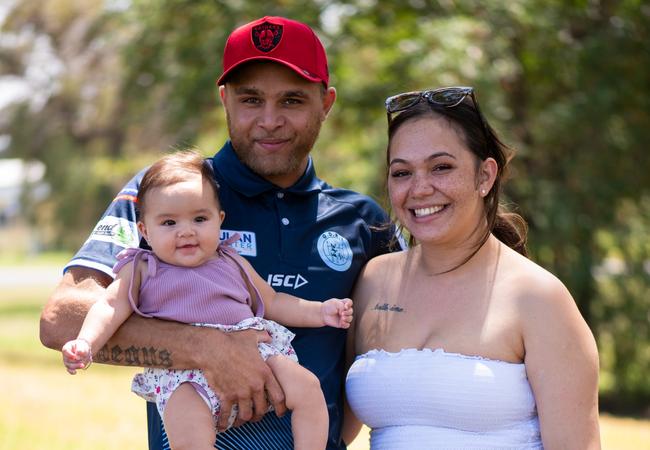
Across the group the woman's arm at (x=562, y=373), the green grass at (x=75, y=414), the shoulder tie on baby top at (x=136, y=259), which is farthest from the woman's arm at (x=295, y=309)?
the green grass at (x=75, y=414)

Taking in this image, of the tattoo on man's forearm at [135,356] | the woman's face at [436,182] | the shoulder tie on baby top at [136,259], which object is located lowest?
the tattoo on man's forearm at [135,356]

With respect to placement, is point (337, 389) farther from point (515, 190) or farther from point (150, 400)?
point (515, 190)

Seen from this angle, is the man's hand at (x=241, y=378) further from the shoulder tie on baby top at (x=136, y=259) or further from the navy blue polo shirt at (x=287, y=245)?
the shoulder tie on baby top at (x=136, y=259)

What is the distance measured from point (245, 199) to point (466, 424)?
1237 mm

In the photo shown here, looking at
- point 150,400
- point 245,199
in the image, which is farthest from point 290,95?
point 150,400

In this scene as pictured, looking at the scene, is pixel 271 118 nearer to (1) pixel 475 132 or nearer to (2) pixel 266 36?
(2) pixel 266 36

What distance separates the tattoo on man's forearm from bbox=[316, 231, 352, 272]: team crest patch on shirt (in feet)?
2.64

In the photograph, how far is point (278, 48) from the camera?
3512 mm

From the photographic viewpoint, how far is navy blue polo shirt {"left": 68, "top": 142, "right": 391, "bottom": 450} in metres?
3.24

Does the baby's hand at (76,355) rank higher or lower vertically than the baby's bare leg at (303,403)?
higher

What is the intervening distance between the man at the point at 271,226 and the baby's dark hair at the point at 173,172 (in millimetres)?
179

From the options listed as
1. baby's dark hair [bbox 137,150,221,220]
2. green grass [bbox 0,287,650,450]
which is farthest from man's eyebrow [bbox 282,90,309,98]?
green grass [bbox 0,287,650,450]

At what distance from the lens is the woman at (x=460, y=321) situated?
9.47 ft

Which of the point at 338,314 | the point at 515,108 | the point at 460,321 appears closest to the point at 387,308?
the point at 338,314
